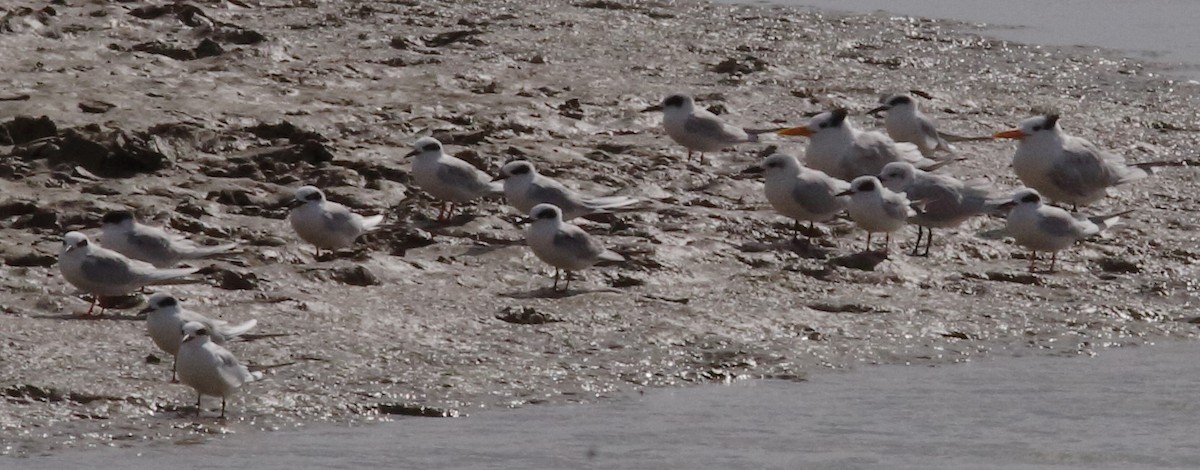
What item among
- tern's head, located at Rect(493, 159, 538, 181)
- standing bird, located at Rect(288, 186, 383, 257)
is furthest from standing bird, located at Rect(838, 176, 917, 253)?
standing bird, located at Rect(288, 186, 383, 257)

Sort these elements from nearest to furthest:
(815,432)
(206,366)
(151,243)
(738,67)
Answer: (206,366) < (815,432) < (151,243) < (738,67)

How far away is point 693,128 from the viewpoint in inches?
474

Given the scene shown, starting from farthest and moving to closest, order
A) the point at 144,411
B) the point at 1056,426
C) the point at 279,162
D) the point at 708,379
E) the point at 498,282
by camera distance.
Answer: the point at 279,162 → the point at 498,282 → the point at 708,379 → the point at 1056,426 → the point at 144,411

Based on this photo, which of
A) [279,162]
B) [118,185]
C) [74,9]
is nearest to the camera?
[118,185]

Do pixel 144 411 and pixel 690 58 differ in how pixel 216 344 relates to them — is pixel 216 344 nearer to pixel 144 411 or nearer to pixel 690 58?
pixel 144 411

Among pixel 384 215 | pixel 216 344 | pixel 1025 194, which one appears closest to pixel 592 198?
pixel 384 215

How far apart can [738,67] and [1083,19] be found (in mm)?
5317

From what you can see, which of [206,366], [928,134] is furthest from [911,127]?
[206,366]

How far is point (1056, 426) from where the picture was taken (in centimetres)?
785

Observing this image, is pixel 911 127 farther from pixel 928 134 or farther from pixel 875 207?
pixel 875 207

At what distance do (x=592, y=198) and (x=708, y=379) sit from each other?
2.29m

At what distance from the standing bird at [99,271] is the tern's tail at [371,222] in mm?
1322

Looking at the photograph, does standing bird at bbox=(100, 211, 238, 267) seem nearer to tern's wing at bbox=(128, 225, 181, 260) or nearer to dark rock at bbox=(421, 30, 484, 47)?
tern's wing at bbox=(128, 225, 181, 260)

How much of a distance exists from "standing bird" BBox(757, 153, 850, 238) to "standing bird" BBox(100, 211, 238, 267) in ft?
9.50
